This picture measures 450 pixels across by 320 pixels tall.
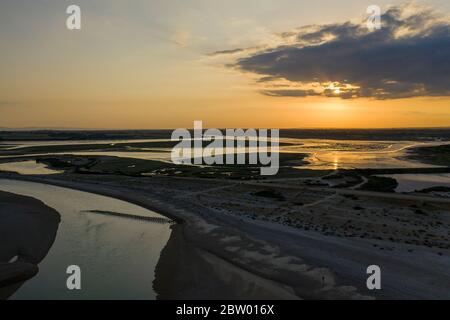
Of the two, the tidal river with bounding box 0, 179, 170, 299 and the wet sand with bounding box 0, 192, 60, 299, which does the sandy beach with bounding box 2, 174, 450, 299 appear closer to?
the tidal river with bounding box 0, 179, 170, 299

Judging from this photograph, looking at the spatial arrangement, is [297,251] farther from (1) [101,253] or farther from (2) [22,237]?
(2) [22,237]

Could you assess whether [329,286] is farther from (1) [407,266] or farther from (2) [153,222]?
(2) [153,222]

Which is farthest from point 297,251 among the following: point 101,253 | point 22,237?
point 22,237

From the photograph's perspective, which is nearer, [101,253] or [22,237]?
[101,253]

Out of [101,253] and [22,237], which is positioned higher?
[22,237]

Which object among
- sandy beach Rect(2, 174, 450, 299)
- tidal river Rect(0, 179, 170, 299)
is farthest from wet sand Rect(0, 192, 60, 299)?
sandy beach Rect(2, 174, 450, 299)

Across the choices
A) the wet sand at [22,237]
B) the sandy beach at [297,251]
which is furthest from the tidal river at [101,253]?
the sandy beach at [297,251]

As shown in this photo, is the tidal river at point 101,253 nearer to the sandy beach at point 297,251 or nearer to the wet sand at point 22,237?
the wet sand at point 22,237
